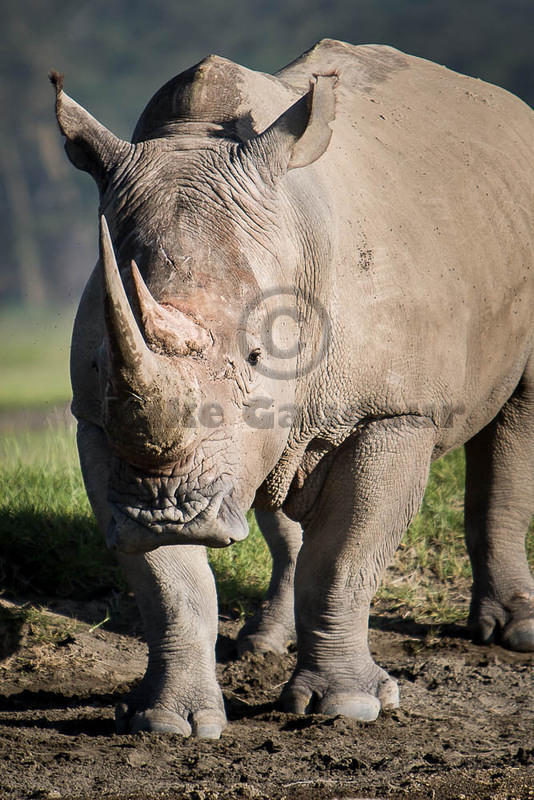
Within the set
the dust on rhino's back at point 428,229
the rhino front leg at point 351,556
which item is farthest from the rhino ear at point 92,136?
the rhino front leg at point 351,556

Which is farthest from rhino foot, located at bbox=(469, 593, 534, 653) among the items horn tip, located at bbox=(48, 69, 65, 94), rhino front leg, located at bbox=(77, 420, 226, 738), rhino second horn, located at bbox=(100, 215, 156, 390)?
horn tip, located at bbox=(48, 69, 65, 94)

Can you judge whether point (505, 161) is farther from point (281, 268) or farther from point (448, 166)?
point (281, 268)

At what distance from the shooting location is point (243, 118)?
151 inches

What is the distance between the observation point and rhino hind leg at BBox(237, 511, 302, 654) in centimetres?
505

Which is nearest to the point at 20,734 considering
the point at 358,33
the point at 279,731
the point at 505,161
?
the point at 279,731

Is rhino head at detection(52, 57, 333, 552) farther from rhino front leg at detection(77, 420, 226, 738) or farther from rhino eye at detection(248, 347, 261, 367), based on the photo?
rhino front leg at detection(77, 420, 226, 738)

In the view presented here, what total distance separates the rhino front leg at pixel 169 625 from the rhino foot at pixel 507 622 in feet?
5.61

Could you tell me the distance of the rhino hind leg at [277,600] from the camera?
505 cm

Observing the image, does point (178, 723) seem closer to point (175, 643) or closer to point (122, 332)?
point (175, 643)

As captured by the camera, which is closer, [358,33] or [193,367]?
[193,367]

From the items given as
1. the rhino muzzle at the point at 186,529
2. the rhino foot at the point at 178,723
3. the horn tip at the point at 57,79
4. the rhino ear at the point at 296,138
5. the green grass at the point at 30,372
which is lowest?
the green grass at the point at 30,372

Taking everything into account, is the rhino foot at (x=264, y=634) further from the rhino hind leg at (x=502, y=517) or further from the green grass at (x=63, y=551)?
the rhino hind leg at (x=502, y=517)

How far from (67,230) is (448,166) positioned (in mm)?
31932

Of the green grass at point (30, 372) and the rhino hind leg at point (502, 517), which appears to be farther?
the green grass at point (30, 372)
